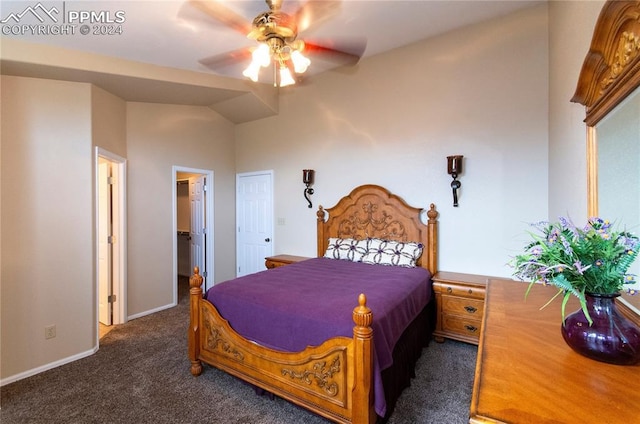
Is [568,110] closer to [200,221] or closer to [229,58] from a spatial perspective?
[229,58]

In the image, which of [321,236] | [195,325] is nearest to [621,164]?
[195,325]

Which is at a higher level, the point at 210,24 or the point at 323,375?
the point at 210,24

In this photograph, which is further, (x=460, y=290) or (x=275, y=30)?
(x=460, y=290)

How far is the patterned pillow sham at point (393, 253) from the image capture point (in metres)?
3.15

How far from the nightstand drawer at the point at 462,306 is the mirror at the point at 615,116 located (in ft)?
4.86

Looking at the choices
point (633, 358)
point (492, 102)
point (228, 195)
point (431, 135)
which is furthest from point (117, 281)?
point (492, 102)

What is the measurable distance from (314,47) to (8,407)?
138 inches

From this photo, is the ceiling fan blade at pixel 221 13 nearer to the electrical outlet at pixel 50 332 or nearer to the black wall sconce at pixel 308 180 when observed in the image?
the black wall sconce at pixel 308 180

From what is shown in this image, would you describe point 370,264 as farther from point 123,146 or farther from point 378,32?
→ point 123,146

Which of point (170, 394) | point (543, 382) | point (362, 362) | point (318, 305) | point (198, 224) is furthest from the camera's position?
point (198, 224)

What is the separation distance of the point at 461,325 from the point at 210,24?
3.56 meters

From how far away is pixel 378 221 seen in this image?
11.8 feet

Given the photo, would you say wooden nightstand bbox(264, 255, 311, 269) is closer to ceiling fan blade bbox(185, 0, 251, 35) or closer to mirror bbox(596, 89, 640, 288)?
ceiling fan blade bbox(185, 0, 251, 35)

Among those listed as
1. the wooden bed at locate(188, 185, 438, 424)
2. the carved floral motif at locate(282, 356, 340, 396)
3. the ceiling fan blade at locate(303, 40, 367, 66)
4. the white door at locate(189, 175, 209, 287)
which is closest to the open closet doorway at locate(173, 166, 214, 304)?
the white door at locate(189, 175, 209, 287)
